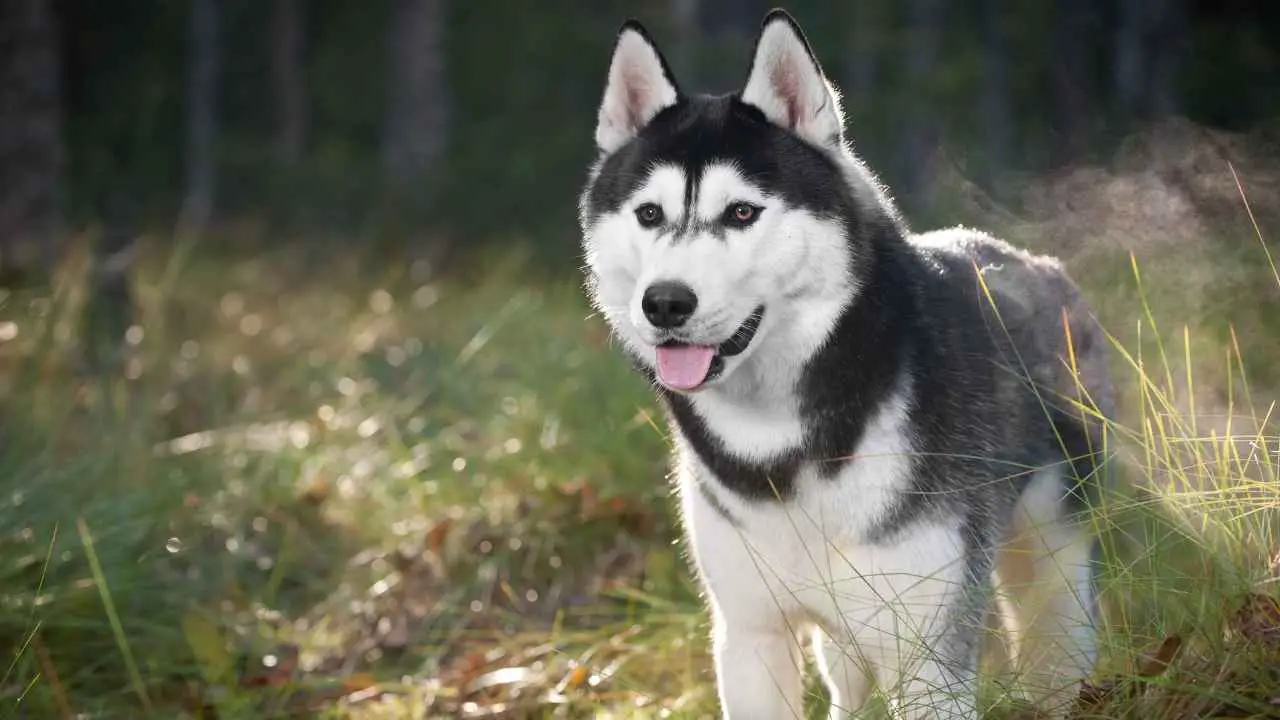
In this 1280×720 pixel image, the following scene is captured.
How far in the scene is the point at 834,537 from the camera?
2.73 meters

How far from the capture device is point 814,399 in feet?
9.15

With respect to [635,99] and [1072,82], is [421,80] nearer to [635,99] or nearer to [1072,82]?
[1072,82]

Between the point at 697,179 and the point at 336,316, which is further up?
the point at 697,179

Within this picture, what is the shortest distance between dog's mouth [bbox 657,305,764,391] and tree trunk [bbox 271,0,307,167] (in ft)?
69.4

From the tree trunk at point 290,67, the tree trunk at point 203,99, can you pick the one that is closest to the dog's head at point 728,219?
the tree trunk at point 203,99

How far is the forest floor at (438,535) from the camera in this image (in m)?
2.47

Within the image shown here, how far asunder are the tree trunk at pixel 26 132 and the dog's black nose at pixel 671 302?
18.9ft

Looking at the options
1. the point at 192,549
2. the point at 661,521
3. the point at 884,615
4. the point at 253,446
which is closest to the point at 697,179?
the point at 884,615

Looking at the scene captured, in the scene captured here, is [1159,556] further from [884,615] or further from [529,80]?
[529,80]

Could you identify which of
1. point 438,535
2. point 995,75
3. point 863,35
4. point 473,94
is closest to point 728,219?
point 438,535

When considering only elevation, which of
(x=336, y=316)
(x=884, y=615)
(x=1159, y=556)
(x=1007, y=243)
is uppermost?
(x=1007, y=243)

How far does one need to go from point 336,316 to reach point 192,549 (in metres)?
4.07

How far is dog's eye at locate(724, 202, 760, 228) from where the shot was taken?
109 inches

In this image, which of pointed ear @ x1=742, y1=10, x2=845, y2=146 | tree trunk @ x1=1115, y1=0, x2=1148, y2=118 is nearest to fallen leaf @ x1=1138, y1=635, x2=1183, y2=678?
pointed ear @ x1=742, y1=10, x2=845, y2=146
